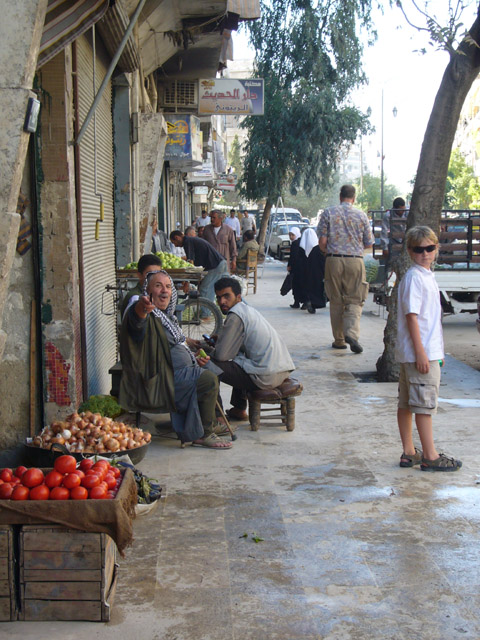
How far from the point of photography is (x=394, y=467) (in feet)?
18.6

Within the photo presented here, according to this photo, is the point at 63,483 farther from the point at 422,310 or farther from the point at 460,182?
the point at 460,182

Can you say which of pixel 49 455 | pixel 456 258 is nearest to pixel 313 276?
pixel 456 258

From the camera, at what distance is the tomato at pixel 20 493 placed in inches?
139

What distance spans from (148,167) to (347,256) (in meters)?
3.15

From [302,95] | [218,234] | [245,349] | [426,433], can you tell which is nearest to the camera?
[426,433]

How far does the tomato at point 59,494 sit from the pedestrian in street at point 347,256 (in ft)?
23.5

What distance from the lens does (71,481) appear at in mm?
3621

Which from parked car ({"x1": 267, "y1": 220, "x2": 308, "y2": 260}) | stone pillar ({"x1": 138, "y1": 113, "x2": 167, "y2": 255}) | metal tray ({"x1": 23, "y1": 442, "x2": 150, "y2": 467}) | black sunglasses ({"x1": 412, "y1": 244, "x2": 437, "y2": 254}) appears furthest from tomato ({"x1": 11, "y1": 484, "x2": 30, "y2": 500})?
parked car ({"x1": 267, "y1": 220, "x2": 308, "y2": 260})

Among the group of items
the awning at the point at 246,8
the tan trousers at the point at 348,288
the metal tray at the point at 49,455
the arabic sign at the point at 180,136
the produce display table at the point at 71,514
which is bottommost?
the metal tray at the point at 49,455

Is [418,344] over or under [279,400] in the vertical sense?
over

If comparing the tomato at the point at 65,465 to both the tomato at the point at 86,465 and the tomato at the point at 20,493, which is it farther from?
the tomato at the point at 20,493

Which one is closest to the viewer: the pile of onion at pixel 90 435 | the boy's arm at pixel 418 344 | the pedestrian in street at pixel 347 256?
the pile of onion at pixel 90 435

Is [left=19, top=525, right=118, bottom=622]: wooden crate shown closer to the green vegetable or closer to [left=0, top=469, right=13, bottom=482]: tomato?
[left=0, top=469, right=13, bottom=482]: tomato

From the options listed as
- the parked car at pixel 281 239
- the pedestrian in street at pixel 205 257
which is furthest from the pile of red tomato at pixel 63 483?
the parked car at pixel 281 239
